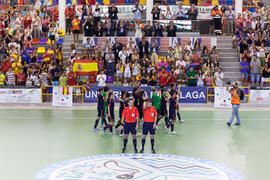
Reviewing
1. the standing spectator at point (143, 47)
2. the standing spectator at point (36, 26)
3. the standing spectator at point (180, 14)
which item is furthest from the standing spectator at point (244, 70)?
the standing spectator at point (36, 26)

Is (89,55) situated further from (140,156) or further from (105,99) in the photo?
(140,156)

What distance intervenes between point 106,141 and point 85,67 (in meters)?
12.1

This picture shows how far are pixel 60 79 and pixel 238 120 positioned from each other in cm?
1186

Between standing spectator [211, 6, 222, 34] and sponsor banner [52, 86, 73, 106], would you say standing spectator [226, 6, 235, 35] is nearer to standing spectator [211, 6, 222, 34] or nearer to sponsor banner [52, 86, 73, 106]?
standing spectator [211, 6, 222, 34]

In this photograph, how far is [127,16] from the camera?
3400cm

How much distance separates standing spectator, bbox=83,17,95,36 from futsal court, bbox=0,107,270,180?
393 inches

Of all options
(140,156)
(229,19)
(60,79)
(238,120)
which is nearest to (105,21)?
(60,79)

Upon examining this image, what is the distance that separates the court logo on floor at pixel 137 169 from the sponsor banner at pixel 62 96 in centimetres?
1239

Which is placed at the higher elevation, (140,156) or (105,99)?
(105,99)

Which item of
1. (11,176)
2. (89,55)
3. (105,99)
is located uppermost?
(89,55)

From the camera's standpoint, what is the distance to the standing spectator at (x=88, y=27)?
31672 millimetres

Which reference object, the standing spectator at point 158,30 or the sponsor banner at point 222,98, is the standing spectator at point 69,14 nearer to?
the standing spectator at point 158,30

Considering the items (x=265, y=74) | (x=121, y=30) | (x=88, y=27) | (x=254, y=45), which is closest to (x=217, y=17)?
(x=254, y=45)

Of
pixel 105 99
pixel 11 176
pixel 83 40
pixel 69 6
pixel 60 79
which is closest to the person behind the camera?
pixel 11 176
